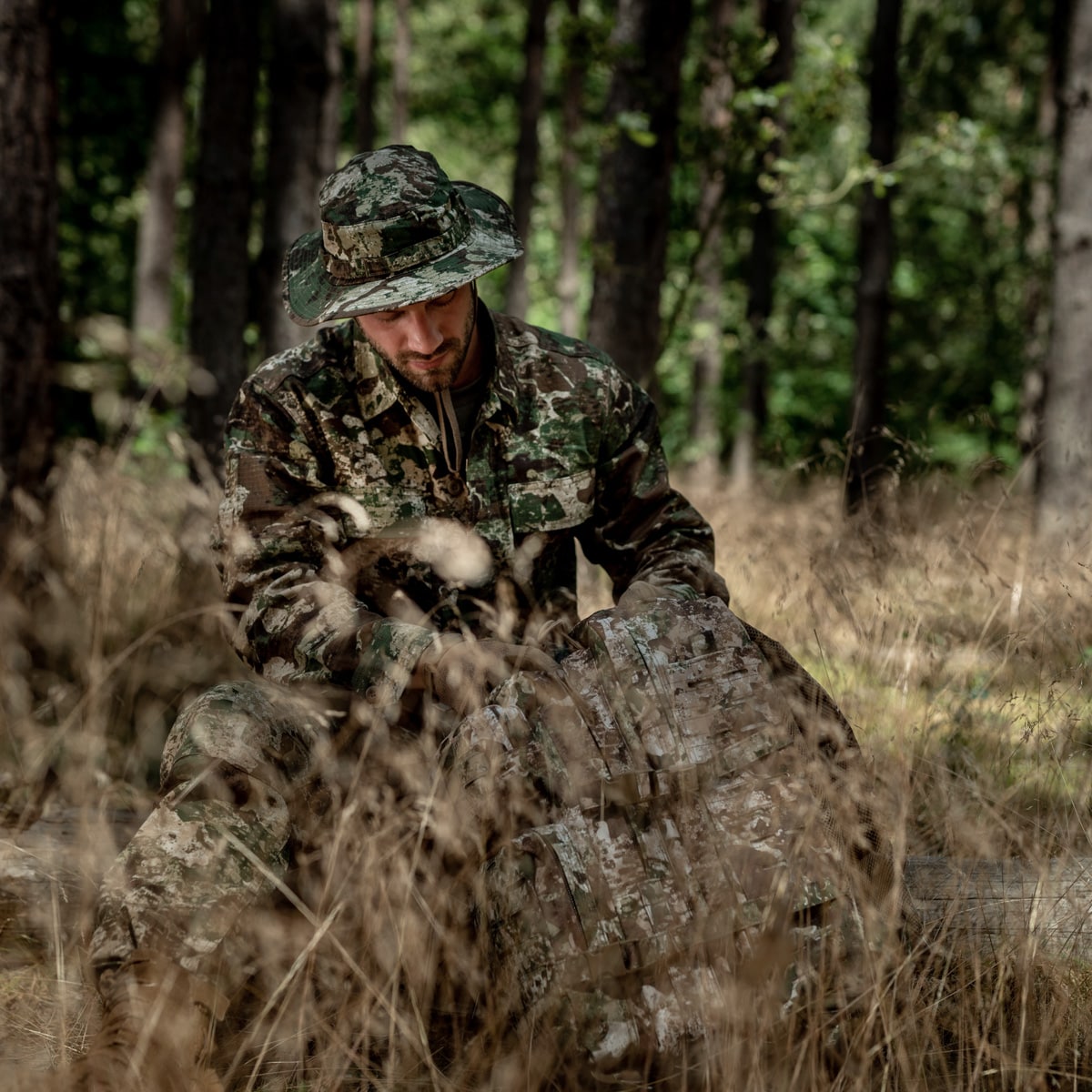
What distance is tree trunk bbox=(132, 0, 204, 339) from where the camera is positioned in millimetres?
10875

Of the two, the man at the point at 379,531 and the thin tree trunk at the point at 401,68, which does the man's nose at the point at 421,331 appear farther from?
the thin tree trunk at the point at 401,68

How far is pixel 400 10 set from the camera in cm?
1450

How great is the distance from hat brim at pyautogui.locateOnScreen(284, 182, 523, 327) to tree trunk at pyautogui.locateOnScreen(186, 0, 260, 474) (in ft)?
14.1

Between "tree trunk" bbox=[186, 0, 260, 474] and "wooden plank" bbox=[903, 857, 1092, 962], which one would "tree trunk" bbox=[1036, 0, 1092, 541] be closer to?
"wooden plank" bbox=[903, 857, 1092, 962]

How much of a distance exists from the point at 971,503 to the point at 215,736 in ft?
7.12

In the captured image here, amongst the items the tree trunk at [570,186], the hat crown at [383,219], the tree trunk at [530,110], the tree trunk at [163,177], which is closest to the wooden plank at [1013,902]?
the hat crown at [383,219]

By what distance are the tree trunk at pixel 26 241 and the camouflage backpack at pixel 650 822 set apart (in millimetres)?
2616

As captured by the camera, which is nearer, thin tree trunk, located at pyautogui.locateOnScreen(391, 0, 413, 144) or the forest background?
the forest background

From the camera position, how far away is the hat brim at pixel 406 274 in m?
2.11

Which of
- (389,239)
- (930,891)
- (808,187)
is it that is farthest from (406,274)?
(808,187)

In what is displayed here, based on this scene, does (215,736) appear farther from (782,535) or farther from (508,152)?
(508,152)

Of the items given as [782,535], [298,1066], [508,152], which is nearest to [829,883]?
[298,1066]

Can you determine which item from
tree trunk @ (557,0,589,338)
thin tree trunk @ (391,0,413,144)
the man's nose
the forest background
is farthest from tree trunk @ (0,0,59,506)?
thin tree trunk @ (391,0,413,144)

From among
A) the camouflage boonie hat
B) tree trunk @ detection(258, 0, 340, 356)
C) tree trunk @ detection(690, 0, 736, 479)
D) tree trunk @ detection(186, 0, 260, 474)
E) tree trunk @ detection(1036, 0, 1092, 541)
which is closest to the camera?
the camouflage boonie hat
